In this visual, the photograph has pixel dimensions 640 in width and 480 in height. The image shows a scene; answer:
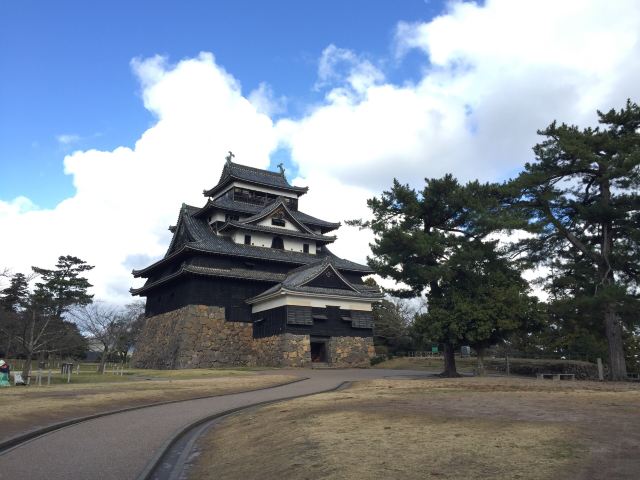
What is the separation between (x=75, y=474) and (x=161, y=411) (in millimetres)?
6936

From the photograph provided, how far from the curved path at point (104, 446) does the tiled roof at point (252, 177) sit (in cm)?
3496

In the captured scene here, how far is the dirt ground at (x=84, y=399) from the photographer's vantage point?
11711mm

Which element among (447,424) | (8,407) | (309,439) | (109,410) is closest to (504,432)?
(447,424)

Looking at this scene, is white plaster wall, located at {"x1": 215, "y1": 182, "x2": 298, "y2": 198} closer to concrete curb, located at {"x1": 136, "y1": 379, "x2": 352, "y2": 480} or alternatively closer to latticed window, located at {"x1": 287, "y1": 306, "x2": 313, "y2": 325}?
latticed window, located at {"x1": 287, "y1": 306, "x2": 313, "y2": 325}

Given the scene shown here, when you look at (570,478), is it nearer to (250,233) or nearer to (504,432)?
(504,432)

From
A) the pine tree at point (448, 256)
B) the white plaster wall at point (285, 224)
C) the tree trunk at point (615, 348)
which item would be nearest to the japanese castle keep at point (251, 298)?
the white plaster wall at point (285, 224)

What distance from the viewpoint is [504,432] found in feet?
28.1

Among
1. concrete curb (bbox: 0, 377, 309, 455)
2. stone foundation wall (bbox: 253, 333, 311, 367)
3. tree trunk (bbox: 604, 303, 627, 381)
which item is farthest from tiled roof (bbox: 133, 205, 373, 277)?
concrete curb (bbox: 0, 377, 309, 455)

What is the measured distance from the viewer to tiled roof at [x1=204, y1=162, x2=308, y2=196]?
48.2 meters

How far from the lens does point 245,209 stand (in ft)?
146

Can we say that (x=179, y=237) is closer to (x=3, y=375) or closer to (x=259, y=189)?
(x=259, y=189)

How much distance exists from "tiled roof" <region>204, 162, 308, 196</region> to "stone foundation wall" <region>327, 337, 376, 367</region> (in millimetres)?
19189

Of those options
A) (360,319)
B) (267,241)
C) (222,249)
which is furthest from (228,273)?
(360,319)

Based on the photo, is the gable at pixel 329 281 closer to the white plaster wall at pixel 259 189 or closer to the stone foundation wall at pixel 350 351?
the stone foundation wall at pixel 350 351
